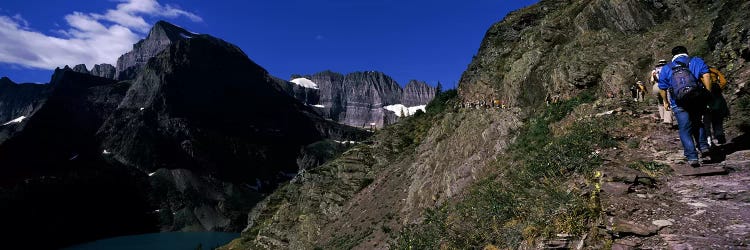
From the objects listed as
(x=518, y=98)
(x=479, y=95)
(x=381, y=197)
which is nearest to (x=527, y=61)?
(x=518, y=98)

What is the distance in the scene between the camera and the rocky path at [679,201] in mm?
8758

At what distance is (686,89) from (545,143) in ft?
32.1

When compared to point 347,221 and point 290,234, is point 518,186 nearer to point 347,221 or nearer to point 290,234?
point 347,221

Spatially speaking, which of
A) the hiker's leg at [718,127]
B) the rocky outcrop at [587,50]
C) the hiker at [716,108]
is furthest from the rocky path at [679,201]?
the rocky outcrop at [587,50]

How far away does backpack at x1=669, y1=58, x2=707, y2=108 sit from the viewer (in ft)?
35.8

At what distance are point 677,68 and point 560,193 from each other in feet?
13.6

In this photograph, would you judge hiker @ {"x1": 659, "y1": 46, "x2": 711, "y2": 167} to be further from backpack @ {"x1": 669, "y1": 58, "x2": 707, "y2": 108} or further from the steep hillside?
the steep hillside

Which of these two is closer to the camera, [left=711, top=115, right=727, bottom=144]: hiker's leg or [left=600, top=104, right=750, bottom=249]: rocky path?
[left=600, top=104, right=750, bottom=249]: rocky path

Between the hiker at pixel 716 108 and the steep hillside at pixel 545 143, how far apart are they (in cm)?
89

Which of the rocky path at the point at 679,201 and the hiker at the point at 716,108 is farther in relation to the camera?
the hiker at the point at 716,108

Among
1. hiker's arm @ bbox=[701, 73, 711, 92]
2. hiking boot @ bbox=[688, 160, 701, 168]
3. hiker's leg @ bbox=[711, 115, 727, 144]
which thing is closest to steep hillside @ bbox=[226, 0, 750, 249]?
hiking boot @ bbox=[688, 160, 701, 168]

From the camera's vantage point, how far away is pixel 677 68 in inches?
447

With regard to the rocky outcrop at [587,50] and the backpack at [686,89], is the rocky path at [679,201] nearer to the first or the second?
the backpack at [686,89]

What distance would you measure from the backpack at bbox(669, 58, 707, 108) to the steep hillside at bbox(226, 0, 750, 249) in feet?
5.69
